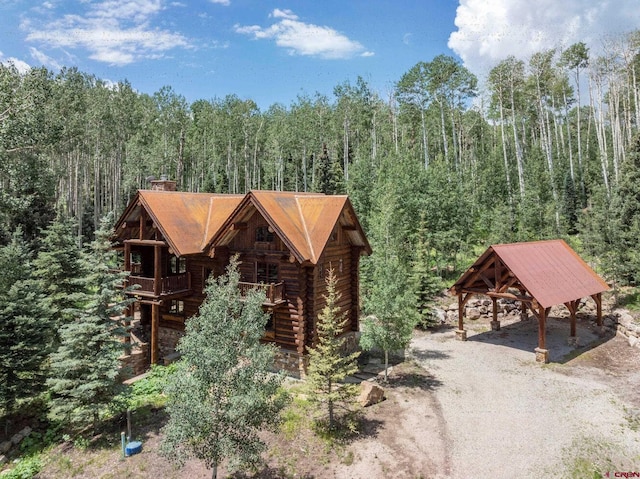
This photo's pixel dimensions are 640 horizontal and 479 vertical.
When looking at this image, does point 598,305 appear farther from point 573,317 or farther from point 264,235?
point 264,235

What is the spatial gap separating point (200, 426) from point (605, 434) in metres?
13.4

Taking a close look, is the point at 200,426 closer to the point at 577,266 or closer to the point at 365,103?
the point at 577,266

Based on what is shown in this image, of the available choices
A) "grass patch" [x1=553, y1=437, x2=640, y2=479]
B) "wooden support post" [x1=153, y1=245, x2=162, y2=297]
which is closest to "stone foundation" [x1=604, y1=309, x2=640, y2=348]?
"grass patch" [x1=553, y1=437, x2=640, y2=479]

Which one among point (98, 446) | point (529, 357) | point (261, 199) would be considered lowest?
point (98, 446)

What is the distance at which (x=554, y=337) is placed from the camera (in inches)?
941

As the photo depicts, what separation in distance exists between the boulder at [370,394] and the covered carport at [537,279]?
907cm

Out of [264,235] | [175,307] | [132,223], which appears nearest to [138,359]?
[175,307]

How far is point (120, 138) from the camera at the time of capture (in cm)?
5497

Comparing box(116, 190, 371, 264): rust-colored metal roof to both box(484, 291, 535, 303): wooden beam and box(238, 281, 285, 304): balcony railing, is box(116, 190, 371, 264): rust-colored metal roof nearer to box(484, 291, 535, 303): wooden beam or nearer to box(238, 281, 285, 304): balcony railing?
box(238, 281, 285, 304): balcony railing

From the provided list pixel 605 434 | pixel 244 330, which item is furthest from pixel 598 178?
pixel 244 330

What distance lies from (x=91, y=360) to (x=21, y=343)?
12.0ft

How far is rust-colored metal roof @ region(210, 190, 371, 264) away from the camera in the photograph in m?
18.3

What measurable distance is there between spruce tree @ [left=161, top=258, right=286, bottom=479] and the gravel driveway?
628 centimetres

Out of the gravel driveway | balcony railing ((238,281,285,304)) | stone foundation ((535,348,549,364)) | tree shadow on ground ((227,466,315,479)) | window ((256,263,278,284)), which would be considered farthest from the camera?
window ((256,263,278,284))
